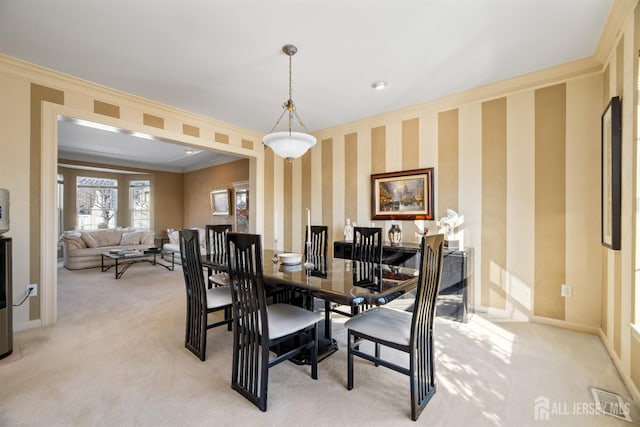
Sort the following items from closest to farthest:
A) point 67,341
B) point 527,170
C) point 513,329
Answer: point 67,341 → point 513,329 → point 527,170

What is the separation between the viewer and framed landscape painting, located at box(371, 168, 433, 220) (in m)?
3.66

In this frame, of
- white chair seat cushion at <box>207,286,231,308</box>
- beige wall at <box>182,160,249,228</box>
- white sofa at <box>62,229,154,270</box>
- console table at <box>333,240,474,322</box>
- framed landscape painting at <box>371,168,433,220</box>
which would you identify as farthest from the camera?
beige wall at <box>182,160,249,228</box>

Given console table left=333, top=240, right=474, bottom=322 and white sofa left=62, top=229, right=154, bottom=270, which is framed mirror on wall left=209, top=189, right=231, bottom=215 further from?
console table left=333, top=240, right=474, bottom=322

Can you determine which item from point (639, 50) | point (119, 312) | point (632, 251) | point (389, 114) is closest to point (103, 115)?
point (119, 312)

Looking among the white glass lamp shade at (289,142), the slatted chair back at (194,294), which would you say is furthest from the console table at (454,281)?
the slatted chair back at (194,294)

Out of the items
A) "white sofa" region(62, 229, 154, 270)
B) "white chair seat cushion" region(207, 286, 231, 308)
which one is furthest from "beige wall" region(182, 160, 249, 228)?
"white chair seat cushion" region(207, 286, 231, 308)

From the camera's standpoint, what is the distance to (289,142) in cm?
251

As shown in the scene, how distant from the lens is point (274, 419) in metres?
1.59

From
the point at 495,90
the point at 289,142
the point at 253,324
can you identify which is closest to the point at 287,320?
the point at 253,324

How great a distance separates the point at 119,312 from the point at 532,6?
492 centimetres

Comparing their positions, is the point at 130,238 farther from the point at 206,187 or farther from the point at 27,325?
the point at 27,325

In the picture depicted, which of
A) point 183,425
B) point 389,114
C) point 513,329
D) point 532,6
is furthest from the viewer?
point 389,114

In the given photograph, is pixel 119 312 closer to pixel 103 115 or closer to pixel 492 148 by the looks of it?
pixel 103 115

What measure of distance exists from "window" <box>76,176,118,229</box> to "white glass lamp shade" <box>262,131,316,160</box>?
7.77 m
